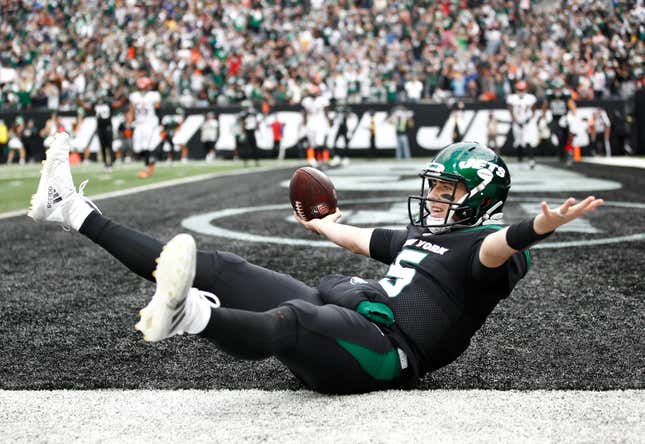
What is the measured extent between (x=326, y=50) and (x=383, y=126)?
435cm

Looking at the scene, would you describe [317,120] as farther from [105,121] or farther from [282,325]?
[282,325]

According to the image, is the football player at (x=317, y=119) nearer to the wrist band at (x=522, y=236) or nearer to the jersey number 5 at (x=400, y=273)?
the jersey number 5 at (x=400, y=273)

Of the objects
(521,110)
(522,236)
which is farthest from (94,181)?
(522,236)

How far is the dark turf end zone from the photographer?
3.18 m

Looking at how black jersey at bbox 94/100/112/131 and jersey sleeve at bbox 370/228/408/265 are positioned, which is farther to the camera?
black jersey at bbox 94/100/112/131

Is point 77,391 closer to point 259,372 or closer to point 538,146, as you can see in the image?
point 259,372

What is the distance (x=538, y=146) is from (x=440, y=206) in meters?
21.8

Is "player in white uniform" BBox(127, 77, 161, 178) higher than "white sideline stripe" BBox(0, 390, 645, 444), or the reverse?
"player in white uniform" BBox(127, 77, 161, 178)

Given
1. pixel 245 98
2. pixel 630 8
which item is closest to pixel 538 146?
pixel 630 8

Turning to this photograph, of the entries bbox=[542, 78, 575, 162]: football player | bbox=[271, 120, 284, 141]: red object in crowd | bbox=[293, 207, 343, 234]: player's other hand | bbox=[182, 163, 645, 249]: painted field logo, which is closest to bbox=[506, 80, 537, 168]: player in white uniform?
bbox=[542, 78, 575, 162]: football player

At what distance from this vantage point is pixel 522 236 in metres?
2.56

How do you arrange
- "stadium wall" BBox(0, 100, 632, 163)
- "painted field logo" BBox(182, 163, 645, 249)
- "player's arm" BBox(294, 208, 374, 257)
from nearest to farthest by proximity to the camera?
1. "player's arm" BBox(294, 208, 374, 257)
2. "painted field logo" BBox(182, 163, 645, 249)
3. "stadium wall" BBox(0, 100, 632, 163)

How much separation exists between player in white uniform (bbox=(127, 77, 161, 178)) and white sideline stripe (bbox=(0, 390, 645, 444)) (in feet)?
47.3

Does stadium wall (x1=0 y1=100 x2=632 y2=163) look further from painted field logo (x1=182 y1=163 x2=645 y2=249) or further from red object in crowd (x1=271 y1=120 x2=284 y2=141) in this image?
painted field logo (x1=182 y1=163 x2=645 y2=249)
